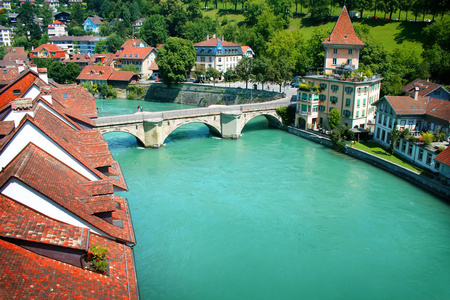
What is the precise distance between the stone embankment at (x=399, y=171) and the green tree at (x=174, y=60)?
37298 millimetres

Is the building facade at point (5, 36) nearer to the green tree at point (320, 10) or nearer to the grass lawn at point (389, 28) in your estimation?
the grass lawn at point (389, 28)

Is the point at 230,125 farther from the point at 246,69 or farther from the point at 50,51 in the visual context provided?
the point at 50,51

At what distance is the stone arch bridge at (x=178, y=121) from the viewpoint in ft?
157

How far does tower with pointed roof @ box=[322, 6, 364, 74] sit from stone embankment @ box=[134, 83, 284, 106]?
37.4 ft

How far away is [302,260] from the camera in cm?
2577

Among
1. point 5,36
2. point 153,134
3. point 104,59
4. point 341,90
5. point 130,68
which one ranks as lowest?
point 153,134

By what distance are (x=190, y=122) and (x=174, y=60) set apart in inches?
1229

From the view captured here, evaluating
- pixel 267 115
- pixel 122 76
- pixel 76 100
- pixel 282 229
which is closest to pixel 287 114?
pixel 267 115

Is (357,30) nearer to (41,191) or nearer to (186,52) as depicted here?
(186,52)

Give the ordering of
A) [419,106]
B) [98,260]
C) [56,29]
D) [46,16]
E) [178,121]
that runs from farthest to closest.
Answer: [46,16] < [56,29] < [178,121] < [419,106] < [98,260]

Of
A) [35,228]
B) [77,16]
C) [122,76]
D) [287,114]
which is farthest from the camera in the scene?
[77,16]

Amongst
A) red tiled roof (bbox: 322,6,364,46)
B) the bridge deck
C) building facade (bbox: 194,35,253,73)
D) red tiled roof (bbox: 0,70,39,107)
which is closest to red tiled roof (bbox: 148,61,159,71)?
building facade (bbox: 194,35,253,73)

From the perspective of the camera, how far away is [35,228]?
1291 cm

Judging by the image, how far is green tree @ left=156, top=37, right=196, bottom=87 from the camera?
80.6 m
